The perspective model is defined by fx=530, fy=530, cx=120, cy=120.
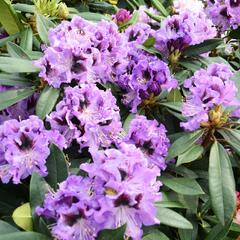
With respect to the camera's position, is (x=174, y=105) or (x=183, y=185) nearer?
(x=183, y=185)

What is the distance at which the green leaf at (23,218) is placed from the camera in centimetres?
116

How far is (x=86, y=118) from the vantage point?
4.32 ft

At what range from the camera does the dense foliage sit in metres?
1.09

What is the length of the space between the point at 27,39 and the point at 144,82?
45cm

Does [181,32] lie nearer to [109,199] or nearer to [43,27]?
[43,27]

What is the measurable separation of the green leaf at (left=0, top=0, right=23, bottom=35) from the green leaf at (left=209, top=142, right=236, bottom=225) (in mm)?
806

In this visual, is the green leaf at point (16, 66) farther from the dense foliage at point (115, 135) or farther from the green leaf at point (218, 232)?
the green leaf at point (218, 232)

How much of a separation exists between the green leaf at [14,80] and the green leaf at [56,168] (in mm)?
298

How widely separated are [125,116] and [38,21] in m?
0.42

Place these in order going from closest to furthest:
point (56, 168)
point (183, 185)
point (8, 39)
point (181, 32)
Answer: point (56, 168) < point (183, 185) < point (181, 32) < point (8, 39)

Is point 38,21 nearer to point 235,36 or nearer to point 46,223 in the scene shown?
point 46,223

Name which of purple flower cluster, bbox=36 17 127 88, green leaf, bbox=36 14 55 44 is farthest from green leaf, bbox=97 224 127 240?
green leaf, bbox=36 14 55 44

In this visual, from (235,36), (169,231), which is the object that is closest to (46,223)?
(169,231)

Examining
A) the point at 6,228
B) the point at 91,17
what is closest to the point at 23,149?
the point at 6,228
